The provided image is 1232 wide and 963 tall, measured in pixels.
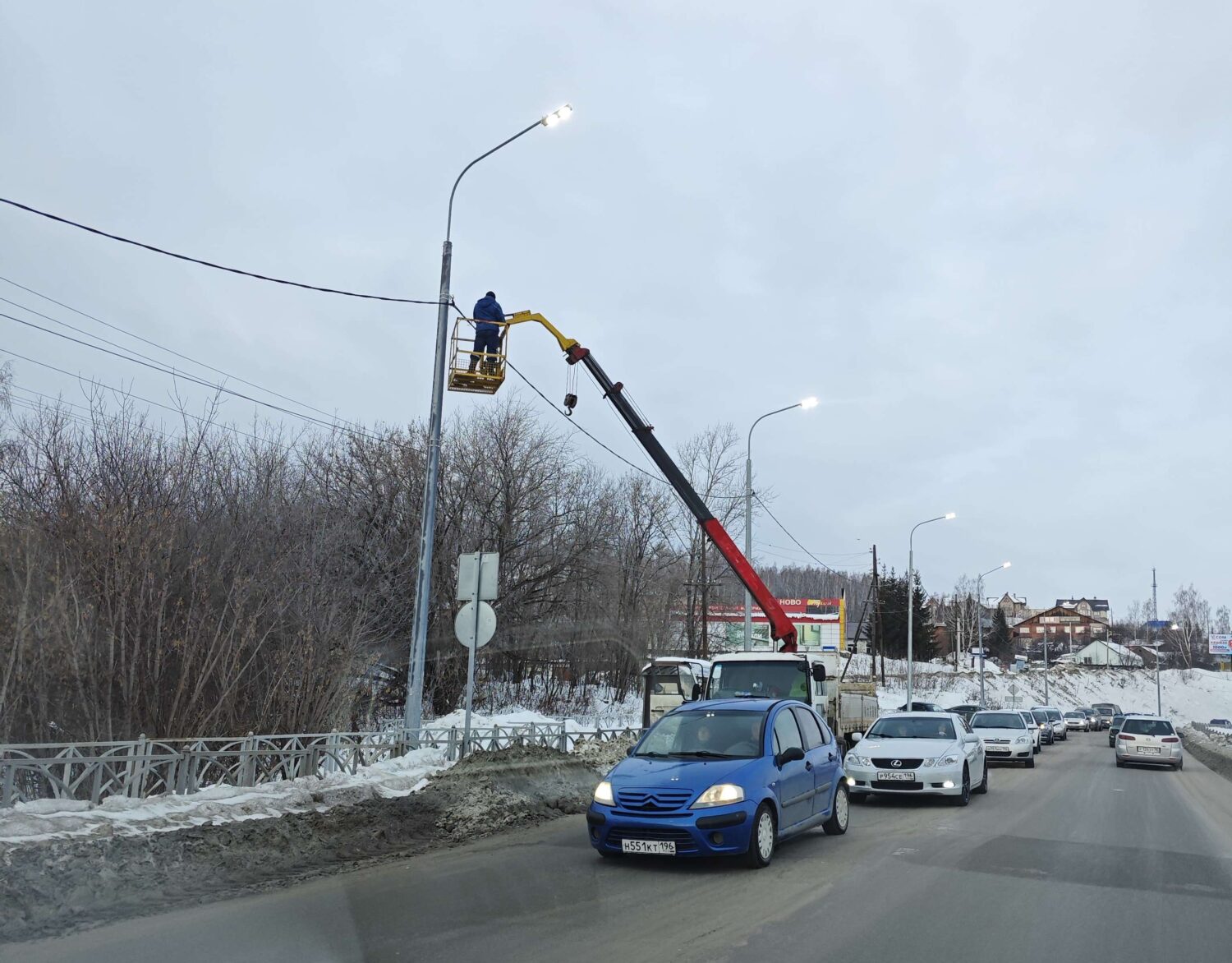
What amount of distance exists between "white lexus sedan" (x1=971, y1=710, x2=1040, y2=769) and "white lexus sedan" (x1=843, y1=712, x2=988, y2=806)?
9914mm

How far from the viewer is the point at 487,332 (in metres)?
18.5

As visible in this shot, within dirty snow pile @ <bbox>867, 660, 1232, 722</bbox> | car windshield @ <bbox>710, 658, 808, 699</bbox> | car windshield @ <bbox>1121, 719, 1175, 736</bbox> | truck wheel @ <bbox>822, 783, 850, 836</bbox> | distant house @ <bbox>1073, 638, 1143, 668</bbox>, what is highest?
car windshield @ <bbox>710, 658, 808, 699</bbox>

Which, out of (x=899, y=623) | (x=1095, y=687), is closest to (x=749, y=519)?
(x=899, y=623)

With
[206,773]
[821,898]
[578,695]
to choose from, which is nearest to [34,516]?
[206,773]

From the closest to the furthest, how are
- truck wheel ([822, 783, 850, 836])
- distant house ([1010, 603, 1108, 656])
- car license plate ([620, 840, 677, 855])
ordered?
car license plate ([620, 840, 677, 855]), truck wheel ([822, 783, 850, 836]), distant house ([1010, 603, 1108, 656])

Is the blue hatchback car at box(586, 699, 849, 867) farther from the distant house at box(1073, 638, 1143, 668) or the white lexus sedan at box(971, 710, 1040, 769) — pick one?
the distant house at box(1073, 638, 1143, 668)

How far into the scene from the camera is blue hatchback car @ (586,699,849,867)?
9.17 m

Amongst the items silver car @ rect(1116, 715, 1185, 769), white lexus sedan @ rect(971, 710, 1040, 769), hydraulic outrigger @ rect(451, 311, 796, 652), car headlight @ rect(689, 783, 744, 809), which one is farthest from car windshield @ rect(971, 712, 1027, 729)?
car headlight @ rect(689, 783, 744, 809)

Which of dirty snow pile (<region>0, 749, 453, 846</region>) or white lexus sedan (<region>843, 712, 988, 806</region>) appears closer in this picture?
dirty snow pile (<region>0, 749, 453, 846</region>)

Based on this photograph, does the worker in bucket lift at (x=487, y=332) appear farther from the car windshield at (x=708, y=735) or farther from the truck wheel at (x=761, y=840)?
the truck wheel at (x=761, y=840)

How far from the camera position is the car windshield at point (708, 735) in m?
10.3

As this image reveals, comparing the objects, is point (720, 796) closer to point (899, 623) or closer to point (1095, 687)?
point (899, 623)

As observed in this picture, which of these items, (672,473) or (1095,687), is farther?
(1095,687)

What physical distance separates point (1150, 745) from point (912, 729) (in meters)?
15.4
